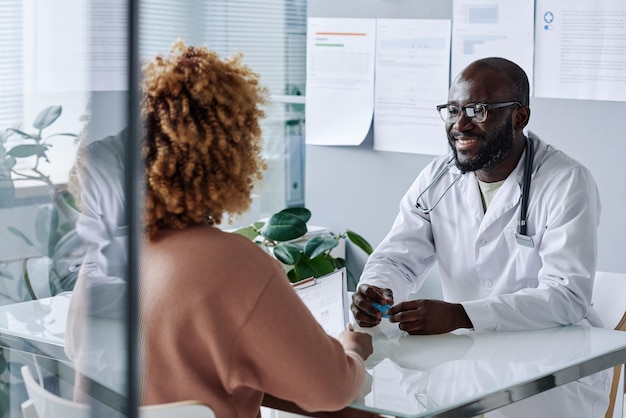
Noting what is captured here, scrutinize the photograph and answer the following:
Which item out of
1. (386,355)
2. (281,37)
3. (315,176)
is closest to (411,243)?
(386,355)

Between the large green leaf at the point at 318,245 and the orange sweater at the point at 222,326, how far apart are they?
1869 mm

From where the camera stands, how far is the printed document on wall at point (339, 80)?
3316 millimetres

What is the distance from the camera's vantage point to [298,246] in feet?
10.9

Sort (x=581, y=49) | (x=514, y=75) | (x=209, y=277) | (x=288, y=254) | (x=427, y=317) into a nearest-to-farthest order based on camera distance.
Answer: (x=209, y=277) → (x=427, y=317) → (x=514, y=75) → (x=581, y=49) → (x=288, y=254)

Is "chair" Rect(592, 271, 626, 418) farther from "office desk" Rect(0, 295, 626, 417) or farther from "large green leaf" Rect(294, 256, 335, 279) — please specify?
"large green leaf" Rect(294, 256, 335, 279)

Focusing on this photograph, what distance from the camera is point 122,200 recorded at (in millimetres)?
705

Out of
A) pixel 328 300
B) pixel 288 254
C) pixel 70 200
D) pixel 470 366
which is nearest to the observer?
pixel 70 200

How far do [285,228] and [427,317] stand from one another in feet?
4.82

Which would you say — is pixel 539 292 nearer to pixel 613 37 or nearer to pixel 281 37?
pixel 613 37

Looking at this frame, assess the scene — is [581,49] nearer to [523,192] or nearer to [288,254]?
[523,192]

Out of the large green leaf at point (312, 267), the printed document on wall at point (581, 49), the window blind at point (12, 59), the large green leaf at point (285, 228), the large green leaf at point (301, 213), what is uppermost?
the printed document on wall at point (581, 49)

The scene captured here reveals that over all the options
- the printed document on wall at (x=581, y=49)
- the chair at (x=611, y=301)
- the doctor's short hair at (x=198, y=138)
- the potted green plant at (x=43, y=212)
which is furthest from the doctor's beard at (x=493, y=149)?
the potted green plant at (x=43, y=212)

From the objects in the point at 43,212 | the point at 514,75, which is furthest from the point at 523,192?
the point at 43,212

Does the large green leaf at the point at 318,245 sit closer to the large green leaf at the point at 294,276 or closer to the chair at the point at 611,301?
the large green leaf at the point at 294,276
